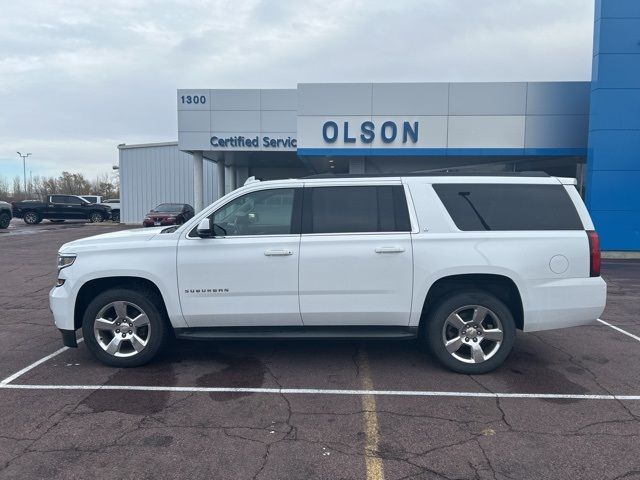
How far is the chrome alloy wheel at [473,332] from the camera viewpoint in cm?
486

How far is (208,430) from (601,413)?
326 cm

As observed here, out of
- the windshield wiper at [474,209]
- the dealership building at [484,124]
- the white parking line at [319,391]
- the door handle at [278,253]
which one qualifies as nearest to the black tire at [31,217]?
the dealership building at [484,124]

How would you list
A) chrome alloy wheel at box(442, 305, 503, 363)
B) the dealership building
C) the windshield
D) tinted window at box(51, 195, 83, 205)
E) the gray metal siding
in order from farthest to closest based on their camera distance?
1. the gray metal siding
2. tinted window at box(51, 195, 83, 205)
3. the windshield
4. the dealership building
5. chrome alloy wheel at box(442, 305, 503, 363)

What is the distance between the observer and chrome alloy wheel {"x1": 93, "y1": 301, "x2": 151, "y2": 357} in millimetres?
4965

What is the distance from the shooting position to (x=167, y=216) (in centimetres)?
2272

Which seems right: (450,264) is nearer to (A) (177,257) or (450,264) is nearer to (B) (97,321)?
(A) (177,257)

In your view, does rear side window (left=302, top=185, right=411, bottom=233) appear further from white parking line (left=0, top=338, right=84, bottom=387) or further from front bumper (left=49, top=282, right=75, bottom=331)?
white parking line (left=0, top=338, right=84, bottom=387)

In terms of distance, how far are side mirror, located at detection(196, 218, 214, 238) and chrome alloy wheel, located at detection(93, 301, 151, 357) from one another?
103 cm

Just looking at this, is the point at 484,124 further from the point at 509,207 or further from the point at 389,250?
the point at 389,250

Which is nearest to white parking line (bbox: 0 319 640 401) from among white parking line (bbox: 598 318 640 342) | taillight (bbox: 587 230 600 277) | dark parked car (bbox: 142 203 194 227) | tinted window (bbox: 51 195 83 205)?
taillight (bbox: 587 230 600 277)

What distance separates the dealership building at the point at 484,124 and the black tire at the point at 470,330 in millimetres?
5973

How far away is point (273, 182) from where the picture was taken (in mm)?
5090

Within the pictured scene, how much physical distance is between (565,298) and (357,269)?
2.08 m

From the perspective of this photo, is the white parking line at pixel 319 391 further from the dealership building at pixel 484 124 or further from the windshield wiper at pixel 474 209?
the dealership building at pixel 484 124
